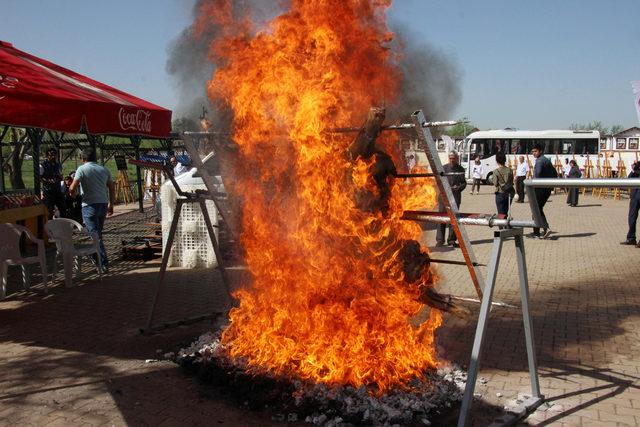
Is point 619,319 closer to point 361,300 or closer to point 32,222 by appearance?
point 361,300

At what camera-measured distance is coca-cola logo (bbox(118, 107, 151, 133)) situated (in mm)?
6734

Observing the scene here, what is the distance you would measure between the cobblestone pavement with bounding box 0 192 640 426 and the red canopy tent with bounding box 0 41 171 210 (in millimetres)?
2190

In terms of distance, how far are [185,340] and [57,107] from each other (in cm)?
270

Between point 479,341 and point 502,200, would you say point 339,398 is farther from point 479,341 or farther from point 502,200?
point 502,200

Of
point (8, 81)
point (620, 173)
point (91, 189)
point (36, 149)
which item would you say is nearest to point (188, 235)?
point (91, 189)

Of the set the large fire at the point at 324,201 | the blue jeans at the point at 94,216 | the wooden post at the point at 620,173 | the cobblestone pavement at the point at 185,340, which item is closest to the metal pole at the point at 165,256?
the cobblestone pavement at the point at 185,340

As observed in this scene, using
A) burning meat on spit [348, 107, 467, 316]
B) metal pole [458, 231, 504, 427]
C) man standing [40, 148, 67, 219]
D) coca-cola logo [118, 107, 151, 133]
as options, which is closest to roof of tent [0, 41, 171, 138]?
coca-cola logo [118, 107, 151, 133]

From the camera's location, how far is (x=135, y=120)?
712 centimetres

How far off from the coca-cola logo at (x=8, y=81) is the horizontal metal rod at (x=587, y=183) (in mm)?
4803

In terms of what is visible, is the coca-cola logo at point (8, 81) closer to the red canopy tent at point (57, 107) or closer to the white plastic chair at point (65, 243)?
the red canopy tent at point (57, 107)

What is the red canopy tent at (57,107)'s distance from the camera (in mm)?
5207

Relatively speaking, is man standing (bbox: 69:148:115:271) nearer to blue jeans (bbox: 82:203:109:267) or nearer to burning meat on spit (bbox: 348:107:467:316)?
blue jeans (bbox: 82:203:109:267)

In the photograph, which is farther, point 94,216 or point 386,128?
point 94,216

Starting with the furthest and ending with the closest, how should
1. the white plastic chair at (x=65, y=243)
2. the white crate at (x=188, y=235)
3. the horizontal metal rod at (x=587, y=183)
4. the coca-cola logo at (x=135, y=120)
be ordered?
1. the white crate at (x=188, y=235)
2. the white plastic chair at (x=65, y=243)
3. the coca-cola logo at (x=135, y=120)
4. the horizontal metal rod at (x=587, y=183)
